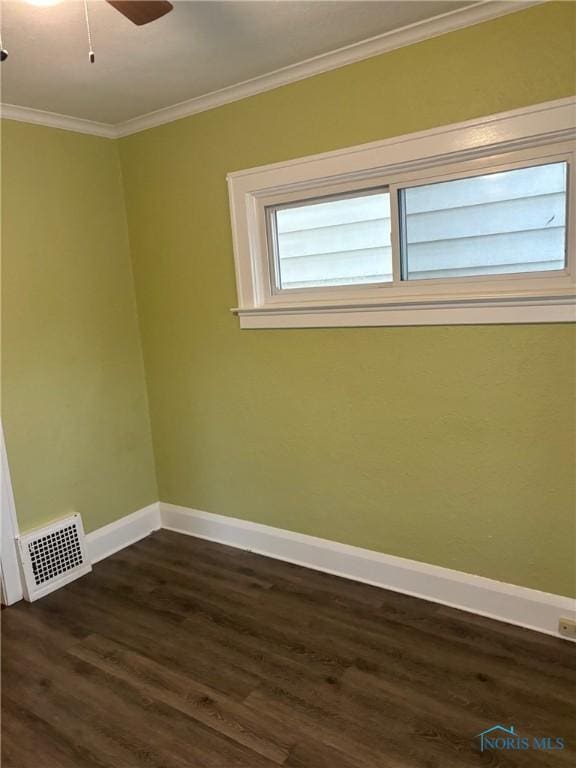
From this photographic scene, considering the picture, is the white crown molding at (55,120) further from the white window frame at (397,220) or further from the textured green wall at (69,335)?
the white window frame at (397,220)

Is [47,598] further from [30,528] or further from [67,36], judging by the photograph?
[67,36]

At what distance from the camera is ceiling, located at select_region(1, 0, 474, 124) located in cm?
186

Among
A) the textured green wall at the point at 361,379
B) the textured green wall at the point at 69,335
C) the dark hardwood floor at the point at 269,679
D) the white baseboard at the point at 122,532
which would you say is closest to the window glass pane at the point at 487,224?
the textured green wall at the point at 361,379

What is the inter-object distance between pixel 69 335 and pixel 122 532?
48.3 inches

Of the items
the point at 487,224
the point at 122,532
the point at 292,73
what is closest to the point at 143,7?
the point at 292,73

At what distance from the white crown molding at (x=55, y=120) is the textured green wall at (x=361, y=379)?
0.45 feet

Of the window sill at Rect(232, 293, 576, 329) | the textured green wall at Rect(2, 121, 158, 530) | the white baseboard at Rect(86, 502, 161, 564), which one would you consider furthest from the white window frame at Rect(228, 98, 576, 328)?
the white baseboard at Rect(86, 502, 161, 564)

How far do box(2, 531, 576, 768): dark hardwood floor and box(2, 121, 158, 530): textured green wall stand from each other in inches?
24.4

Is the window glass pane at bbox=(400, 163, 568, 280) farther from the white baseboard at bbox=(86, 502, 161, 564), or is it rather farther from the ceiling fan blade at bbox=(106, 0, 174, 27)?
the white baseboard at bbox=(86, 502, 161, 564)

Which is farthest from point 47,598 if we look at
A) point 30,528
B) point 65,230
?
point 65,230

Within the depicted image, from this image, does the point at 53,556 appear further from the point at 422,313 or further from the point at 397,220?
the point at 397,220

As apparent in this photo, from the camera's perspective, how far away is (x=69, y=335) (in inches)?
118

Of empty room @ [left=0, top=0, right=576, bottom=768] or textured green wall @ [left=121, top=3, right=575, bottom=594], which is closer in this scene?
empty room @ [left=0, top=0, right=576, bottom=768]

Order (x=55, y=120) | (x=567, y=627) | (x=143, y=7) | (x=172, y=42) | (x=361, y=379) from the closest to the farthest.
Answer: (x=143, y=7) < (x=172, y=42) < (x=567, y=627) < (x=361, y=379) < (x=55, y=120)
